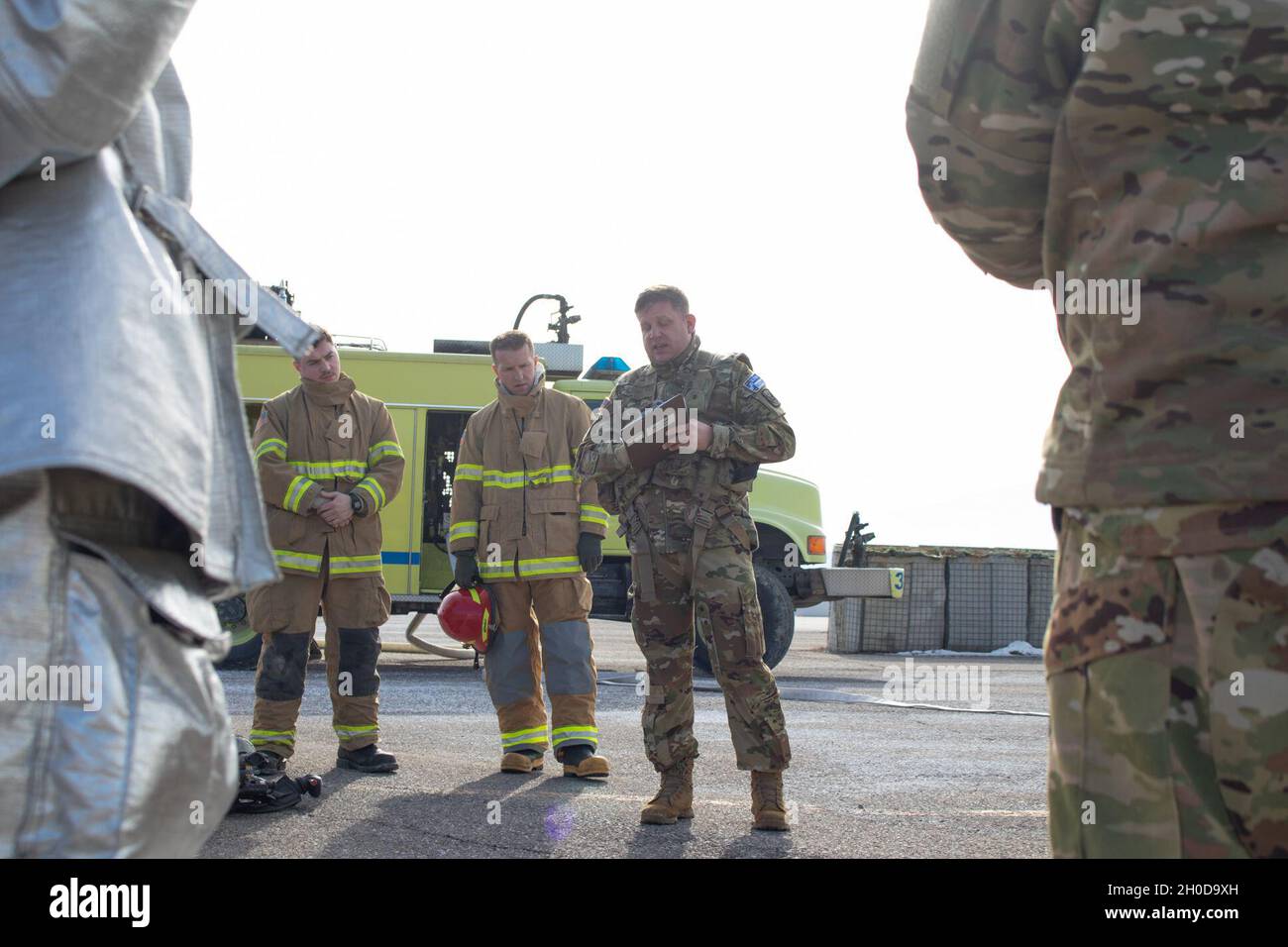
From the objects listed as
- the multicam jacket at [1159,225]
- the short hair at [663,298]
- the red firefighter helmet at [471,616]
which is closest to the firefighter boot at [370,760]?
the red firefighter helmet at [471,616]

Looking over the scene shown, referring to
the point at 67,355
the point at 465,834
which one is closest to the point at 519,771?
the point at 465,834

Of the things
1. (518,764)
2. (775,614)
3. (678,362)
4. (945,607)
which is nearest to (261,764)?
(518,764)

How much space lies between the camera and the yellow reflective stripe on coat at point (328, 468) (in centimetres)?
633

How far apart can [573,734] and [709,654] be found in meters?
1.54

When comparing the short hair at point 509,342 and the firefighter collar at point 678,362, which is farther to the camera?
the short hair at point 509,342

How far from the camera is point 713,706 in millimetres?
9344

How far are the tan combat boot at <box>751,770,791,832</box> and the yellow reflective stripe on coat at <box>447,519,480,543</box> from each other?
2250mm

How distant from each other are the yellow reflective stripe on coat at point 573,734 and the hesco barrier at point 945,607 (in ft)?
34.7

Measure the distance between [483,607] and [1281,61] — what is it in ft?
16.7

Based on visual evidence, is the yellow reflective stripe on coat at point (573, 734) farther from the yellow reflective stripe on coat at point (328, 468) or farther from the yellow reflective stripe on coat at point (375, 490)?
the yellow reflective stripe on coat at point (328, 468)

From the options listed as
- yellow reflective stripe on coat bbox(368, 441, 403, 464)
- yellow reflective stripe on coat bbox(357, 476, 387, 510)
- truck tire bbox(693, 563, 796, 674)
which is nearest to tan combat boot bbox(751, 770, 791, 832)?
yellow reflective stripe on coat bbox(357, 476, 387, 510)

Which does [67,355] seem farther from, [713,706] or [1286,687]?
[713,706]

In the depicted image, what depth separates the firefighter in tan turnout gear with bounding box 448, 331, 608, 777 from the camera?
636 cm

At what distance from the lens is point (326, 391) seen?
634 centimetres
